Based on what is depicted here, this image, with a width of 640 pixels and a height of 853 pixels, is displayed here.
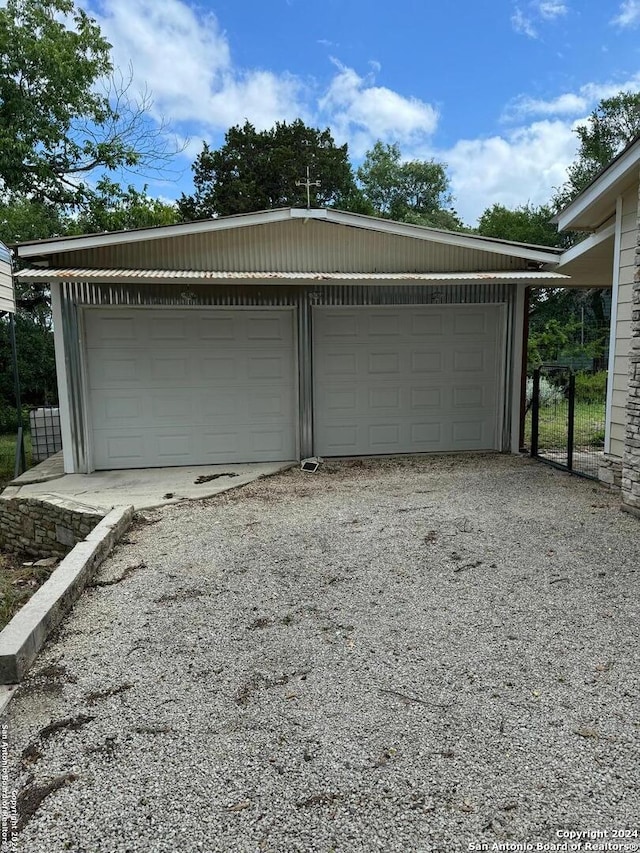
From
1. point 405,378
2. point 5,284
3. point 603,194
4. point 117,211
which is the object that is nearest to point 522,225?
point 117,211

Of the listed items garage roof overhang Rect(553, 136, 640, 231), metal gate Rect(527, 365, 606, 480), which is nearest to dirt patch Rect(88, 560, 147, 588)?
metal gate Rect(527, 365, 606, 480)

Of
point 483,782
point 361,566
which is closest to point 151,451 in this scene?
point 361,566

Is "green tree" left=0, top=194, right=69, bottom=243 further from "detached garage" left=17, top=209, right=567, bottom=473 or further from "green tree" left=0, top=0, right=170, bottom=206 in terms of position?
"detached garage" left=17, top=209, right=567, bottom=473

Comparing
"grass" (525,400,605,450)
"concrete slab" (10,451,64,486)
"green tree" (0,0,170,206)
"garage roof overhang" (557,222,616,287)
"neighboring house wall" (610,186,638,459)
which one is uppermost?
"green tree" (0,0,170,206)

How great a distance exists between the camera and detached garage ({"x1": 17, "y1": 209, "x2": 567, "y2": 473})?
7.18m

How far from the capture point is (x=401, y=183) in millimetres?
33281

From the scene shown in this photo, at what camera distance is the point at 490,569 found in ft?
13.3

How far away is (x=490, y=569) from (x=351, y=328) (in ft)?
15.8

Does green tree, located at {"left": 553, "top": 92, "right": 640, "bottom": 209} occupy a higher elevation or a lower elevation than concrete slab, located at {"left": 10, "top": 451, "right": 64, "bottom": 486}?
higher

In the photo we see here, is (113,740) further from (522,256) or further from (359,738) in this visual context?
(522,256)

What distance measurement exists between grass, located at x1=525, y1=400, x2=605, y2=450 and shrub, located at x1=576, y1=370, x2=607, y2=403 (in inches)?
8.9

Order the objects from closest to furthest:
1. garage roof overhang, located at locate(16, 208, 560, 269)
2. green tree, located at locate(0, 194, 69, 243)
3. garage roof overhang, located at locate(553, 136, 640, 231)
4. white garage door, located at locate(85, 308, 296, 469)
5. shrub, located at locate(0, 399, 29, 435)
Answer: garage roof overhang, located at locate(553, 136, 640, 231), garage roof overhang, located at locate(16, 208, 560, 269), white garage door, located at locate(85, 308, 296, 469), green tree, located at locate(0, 194, 69, 243), shrub, located at locate(0, 399, 29, 435)

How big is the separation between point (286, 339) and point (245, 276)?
4.37 ft

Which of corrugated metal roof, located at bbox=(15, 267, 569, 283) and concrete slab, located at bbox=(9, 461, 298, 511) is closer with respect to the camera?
concrete slab, located at bbox=(9, 461, 298, 511)
